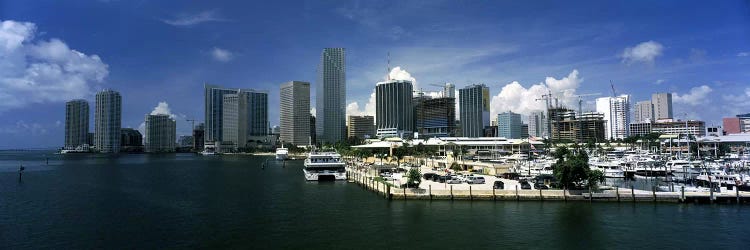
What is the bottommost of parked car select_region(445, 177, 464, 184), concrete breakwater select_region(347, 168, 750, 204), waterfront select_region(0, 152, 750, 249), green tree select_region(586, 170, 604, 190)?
waterfront select_region(0, 152, 750, 249)

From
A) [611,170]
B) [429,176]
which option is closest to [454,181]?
[429,176]

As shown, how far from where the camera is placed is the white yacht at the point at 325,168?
95.4 meters

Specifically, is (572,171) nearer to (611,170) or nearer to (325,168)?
(611,170)

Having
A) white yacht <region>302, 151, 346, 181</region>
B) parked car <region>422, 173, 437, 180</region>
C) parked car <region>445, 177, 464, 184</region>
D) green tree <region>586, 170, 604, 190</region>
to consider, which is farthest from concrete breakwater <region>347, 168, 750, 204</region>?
white yacht <region>302, 151, 346, 181</region>

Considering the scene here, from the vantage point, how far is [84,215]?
55.3m

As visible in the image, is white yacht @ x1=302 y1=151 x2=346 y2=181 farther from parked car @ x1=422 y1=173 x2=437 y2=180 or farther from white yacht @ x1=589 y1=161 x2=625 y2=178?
white yacht @ x1=589 y1=161 x2=625 y2=178

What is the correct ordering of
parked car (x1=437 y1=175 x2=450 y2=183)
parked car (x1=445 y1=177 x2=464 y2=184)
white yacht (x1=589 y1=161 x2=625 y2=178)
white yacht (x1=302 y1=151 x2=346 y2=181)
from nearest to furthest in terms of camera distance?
parked car (x1=445 y1=177 x2=464 y2=184) < parked car (x1=437 y1=175 x2=450 y2=183) < white yacht (x1=589 y1=161 x2=625 y2=178) < white yacht (x1=302 y1=151 x2=346 y2=181)

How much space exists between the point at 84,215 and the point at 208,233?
21835mm

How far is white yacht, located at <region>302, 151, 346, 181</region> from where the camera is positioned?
9538 cm

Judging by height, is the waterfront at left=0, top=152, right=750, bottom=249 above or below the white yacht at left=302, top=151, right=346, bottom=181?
below

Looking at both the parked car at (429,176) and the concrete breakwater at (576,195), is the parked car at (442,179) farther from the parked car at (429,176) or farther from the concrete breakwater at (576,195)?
the concrete breakwater at (576,195)

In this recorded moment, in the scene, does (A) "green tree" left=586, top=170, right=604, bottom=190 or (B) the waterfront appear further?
(A) "green tree" left=586, top=170, right=604, bottom=190

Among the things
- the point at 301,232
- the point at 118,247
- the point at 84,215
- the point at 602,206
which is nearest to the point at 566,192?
the point at 602,206

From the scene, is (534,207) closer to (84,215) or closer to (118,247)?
(118,247)
